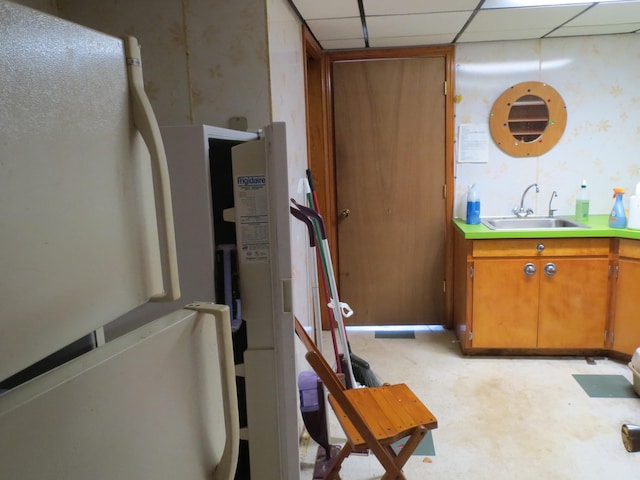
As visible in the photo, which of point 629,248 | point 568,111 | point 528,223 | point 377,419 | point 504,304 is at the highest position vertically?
point 568,111

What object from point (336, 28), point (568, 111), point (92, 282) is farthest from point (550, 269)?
point (92, 282)

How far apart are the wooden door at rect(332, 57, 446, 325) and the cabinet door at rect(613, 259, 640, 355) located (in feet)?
3.81

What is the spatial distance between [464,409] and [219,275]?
1731 mm

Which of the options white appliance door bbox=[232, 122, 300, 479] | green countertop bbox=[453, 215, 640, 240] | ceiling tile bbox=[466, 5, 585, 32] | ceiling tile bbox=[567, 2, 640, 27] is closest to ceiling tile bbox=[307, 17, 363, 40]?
ceiling tile bbox=[466, 5, 585, 32]

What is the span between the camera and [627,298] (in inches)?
113

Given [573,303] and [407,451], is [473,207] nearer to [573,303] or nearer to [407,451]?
[573,303]

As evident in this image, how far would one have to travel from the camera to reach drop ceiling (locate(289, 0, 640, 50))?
2400 mm

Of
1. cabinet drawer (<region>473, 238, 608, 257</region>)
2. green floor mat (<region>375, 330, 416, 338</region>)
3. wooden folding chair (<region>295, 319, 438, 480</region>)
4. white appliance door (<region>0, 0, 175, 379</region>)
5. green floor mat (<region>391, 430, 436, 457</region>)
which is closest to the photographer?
white appliance door (<region>0, 0, 175, 379</region>)

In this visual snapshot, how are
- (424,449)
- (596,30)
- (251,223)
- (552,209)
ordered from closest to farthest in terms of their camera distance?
(251,223)
(424,449)
(596,30)
(552,209)

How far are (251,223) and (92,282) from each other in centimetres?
93

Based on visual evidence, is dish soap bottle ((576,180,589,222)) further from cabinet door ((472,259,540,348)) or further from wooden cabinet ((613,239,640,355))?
cabinet door ((472,259,540,348))

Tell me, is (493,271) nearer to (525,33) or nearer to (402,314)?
(402,314)

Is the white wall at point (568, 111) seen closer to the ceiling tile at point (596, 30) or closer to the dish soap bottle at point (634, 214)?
the ceiling tile at point (596, 30)

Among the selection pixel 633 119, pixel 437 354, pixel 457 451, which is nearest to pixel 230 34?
pixel 457 451
